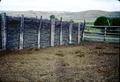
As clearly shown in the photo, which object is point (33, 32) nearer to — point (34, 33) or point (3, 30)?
point (34, 33)

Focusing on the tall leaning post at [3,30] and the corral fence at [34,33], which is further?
the corral fence at [34,33]

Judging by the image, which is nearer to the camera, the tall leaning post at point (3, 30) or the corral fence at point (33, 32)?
the tall leaning post at point (3, 30)

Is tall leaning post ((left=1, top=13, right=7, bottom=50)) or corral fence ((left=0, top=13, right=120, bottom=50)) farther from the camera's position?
corral fence ((left=0, top=13, right=120, bottom=50))

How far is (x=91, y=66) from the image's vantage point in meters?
10.7

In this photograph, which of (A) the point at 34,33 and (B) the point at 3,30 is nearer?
(B) the point at 3,30

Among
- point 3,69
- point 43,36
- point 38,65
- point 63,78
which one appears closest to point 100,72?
point 63,78

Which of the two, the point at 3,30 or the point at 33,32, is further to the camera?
the point at 33,32

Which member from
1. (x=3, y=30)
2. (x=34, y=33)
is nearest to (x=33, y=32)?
(x=34, y=33)

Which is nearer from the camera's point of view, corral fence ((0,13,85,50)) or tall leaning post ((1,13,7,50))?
tall leaning post ((1,13,7,50))

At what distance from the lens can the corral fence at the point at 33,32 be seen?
14336 mm

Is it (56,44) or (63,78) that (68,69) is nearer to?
(63,78)

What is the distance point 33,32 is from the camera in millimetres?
16828

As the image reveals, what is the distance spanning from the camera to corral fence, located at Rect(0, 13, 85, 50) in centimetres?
1434

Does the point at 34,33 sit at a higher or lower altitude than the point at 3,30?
lower
